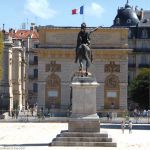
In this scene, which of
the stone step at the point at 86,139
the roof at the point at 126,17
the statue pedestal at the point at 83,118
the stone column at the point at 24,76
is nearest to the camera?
the stone step at the point at 86,139

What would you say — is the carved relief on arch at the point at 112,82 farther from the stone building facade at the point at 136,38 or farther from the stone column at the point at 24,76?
the stone building facade at the point at 136,38

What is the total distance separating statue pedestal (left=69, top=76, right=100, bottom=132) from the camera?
34.6 meters

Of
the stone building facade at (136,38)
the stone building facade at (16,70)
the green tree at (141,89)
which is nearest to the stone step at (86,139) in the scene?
the stone building facade at (16,70)

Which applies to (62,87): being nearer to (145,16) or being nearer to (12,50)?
(12,50)

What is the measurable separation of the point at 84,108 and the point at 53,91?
40315mm

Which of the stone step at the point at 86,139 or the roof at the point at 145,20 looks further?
the roof at the point at 145,20

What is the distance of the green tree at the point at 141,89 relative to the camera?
9252 centimetres

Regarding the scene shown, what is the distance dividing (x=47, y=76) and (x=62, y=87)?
2.04m

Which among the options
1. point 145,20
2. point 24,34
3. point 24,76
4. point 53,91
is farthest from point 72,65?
point 24,34

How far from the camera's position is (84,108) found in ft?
114

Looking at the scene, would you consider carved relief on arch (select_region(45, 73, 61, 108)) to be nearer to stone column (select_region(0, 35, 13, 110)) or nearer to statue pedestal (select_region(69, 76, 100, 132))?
stone column (select_region(0, 35, 13, 110))

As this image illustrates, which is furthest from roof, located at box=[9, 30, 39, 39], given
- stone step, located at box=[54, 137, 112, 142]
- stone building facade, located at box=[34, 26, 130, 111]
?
stone step, located at box=[54, 137, 112, 142]

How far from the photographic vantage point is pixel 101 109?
74500 mm

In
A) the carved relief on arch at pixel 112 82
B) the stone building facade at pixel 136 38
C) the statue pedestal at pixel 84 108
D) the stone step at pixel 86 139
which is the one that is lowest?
the stone step at pixel 86 139
